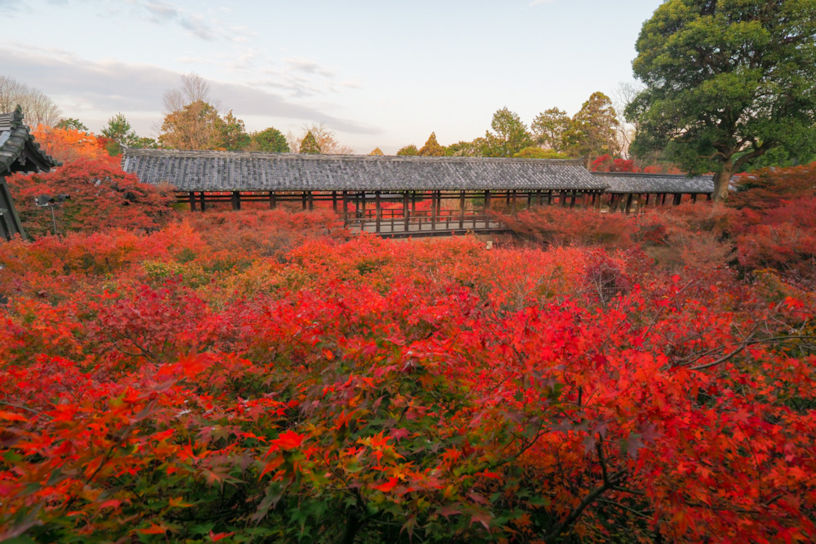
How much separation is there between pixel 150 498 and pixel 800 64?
31.5 m

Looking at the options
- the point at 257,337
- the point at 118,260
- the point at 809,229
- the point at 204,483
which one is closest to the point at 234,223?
the point at 118,260

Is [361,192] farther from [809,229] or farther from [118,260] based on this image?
[809,229]

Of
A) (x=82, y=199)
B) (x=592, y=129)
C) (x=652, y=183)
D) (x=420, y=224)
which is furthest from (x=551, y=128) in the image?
(x=82, y=199)

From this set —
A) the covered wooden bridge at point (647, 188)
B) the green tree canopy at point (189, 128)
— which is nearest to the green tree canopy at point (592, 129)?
the covered wooden bridge at point (647, 188)

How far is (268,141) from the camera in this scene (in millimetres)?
48938

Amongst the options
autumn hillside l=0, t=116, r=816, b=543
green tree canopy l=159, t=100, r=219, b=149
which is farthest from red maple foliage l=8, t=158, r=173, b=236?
green tree canopy l=159, t=100, r=219, b=149

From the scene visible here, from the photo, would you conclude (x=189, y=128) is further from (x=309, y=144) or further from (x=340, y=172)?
(x=340, y=172)

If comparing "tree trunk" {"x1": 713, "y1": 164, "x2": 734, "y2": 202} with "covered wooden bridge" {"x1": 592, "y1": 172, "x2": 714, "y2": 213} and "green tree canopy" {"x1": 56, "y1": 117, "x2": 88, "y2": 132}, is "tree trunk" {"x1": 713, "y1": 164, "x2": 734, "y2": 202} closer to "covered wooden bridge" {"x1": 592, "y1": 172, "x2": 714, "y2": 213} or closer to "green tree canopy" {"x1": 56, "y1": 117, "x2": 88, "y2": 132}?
"covered wooden bridge" {"x1": 592, "y1": 172, "x2": 714, "y2": 213}

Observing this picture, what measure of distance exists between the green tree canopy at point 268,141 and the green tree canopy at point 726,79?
4011 cm

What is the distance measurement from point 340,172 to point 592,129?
3506cm

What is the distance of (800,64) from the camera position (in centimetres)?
2073

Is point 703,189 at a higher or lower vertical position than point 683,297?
higher

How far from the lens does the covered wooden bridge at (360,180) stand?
59.1 ft

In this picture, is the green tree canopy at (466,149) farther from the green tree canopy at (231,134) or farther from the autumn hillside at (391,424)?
the autumn hillside at (391,424)
